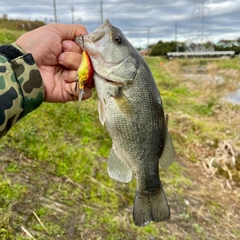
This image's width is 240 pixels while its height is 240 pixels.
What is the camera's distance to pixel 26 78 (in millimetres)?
2344

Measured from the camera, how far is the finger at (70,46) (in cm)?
245

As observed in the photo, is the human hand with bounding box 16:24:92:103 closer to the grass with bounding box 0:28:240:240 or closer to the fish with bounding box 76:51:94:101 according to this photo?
the fish with bounding box 76:51:94:101

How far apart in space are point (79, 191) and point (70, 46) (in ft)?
7.82

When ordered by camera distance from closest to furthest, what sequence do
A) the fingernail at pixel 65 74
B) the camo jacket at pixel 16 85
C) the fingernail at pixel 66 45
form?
1. the camo jacket at pixel 16 85
2. the fingernail at pixel 66 45
3. the fingernail at pixel 65 74

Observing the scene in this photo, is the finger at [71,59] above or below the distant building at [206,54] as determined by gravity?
above

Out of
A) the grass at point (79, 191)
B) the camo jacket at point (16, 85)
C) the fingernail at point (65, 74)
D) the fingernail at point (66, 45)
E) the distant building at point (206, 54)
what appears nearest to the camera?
the camo jacket at point (16, 85)

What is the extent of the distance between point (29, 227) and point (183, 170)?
3872 mm

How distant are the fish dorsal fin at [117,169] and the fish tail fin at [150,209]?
8.8 inches

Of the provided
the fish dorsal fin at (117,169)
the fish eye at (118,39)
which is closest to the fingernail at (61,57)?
the fish eye at (118,39)

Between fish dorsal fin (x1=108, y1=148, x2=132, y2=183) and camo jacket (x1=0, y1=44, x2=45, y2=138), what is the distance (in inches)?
27.8

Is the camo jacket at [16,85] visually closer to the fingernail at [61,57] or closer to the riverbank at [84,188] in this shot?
the fingernail at [61,57]

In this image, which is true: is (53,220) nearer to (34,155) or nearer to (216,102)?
(34,155)

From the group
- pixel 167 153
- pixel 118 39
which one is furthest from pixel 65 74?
pixel 167 153

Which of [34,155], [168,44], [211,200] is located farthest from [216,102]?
[168,44]
